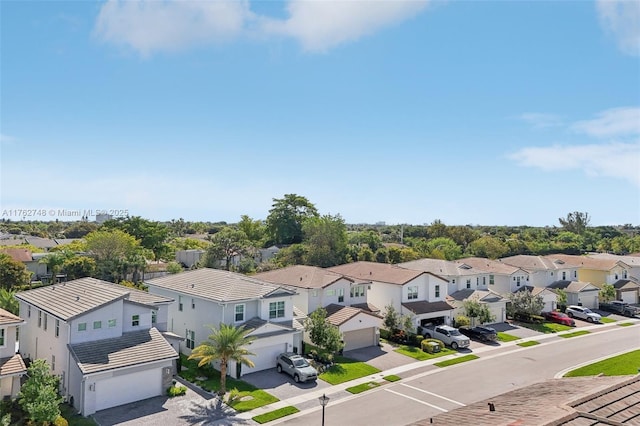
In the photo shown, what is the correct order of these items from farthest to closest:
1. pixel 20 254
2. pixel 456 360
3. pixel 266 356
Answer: pixel 20 254
pixel 456 360
pixel 266 356

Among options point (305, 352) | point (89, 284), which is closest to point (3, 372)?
point (89, 284)

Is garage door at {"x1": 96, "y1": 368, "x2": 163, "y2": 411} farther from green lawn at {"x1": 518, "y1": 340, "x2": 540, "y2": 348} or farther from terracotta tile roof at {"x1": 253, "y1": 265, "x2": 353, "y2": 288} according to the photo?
green lawn at {"x1": 518, "y1": 340, "x2": 540, "y2": 348}

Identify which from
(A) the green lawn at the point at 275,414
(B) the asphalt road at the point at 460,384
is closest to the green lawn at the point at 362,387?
(B) the asphalt road at the point at 460,384

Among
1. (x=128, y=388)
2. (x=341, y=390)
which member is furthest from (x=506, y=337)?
(x=128, y=388)

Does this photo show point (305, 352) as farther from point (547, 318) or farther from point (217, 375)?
point (547, 318)

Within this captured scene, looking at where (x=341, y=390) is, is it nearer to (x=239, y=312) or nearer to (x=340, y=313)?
(x=239, y=312)

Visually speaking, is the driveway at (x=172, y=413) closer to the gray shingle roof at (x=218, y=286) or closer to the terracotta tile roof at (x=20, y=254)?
the gray shingle roof at (x=218, y=286)
